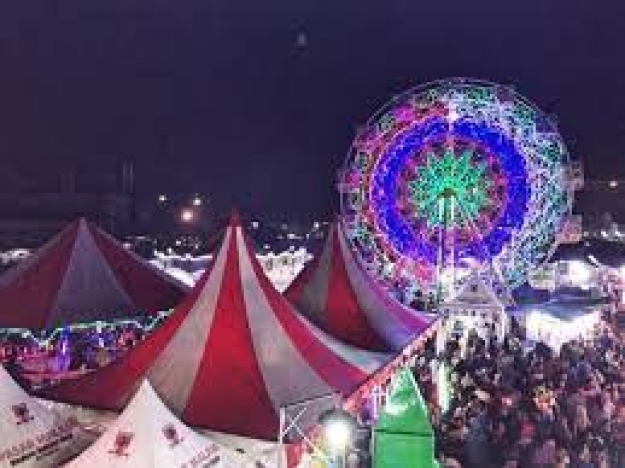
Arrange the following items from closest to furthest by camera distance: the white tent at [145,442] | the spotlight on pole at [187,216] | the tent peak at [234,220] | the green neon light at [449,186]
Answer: the white tent at [145,442] → the tent peak at [234,220] → the green neon light at [449,186] → the spotlight on pole at [187,216]

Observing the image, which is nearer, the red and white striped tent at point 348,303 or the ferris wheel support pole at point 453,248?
the red and white striped tent at point 348,303

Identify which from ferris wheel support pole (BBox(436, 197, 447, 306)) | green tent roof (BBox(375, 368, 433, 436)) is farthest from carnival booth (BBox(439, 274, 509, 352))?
green tent roof (BBox(375, 368, 433, 436))

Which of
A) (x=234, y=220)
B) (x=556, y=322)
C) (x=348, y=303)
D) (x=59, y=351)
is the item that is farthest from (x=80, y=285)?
(x=556, y=322)

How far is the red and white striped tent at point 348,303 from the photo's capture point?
12523 millimetres

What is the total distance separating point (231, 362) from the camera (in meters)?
8.90

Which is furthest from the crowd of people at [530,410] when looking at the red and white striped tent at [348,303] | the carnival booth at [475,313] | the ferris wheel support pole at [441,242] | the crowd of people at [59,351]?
the crowd of people at [59,351]

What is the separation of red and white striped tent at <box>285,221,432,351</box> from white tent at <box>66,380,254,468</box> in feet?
16.3

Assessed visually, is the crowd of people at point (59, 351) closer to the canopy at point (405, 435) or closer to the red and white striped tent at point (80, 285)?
the red and white striped tent at point (80, 285)

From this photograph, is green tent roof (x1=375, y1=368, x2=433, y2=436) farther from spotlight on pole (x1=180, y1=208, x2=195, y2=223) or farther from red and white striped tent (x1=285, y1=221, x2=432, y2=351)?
spotlight on pole (x1=180, y1=208, x2=195, y2=223)

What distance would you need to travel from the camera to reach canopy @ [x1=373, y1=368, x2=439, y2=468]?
8.20 metres

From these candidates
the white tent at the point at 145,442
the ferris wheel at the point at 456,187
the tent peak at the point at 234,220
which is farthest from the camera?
the ferris wheel at the point at 456,187

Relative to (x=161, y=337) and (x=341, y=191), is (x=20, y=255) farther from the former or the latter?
(x=161, y=337)

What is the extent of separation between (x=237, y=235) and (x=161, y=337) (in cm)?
163

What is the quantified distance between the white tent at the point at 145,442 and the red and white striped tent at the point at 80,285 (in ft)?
23.9
